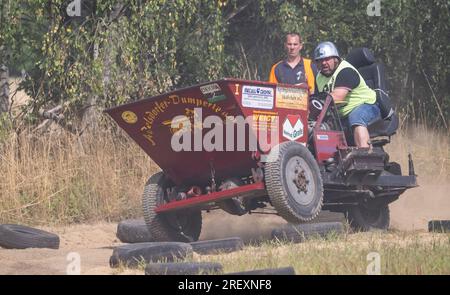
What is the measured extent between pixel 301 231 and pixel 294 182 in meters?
0.54

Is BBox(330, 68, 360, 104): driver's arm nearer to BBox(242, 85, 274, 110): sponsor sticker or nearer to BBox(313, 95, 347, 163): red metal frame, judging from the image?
BBox(313, 95, 347, 163): red metal frame

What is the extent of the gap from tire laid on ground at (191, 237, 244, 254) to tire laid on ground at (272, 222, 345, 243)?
58 centimetres

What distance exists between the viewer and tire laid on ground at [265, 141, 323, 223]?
10422 mm

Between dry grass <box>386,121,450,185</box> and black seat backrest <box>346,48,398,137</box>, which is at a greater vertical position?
black seat backrest <box>346,48,398,137</box>

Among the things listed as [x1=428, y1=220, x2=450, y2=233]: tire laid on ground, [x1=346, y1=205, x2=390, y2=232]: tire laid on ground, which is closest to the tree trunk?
[x1=346, y1=205, x2=390, y2=232]: tire laid on ground

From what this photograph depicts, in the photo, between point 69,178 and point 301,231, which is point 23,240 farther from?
point 301,231

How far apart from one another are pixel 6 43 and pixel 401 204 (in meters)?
6.21

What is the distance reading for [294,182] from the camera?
10.7m

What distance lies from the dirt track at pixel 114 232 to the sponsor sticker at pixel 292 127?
1.96 metres

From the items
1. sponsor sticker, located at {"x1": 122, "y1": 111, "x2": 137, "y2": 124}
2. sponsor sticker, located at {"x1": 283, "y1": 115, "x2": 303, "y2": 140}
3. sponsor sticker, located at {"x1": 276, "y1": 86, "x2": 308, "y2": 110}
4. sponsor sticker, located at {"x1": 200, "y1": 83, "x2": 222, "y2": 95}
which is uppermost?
sponsor sticker, located at {"x1": 200, "y1": 83, "x2": 222, "y2": 95}

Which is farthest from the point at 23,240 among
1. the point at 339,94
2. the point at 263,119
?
the point at 339,94

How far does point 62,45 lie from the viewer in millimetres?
15109

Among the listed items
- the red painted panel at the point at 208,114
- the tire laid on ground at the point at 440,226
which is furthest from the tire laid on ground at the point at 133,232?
the tire laid on ground at the point at 440,226
